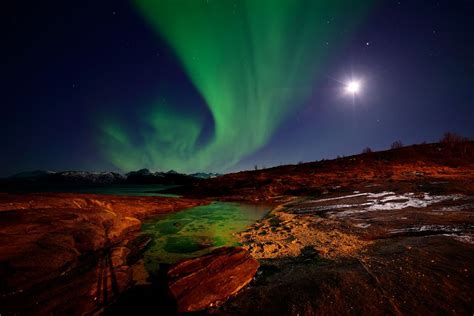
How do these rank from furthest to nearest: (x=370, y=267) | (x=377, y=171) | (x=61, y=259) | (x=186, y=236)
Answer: (x=377, y=171) → (x=186, y=236) → (x=61, y=259) → (x=370, y=267)

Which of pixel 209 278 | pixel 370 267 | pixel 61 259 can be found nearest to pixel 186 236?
pixel 61 259

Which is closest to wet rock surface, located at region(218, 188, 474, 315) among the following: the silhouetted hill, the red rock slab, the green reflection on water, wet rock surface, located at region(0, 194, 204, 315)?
the red rock slab

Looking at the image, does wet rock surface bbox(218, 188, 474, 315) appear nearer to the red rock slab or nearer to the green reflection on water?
the red rock slab

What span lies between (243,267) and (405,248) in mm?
3890

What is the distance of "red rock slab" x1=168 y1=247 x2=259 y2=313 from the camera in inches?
148

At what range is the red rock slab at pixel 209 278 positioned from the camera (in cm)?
375

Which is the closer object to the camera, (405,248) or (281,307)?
(281,307)

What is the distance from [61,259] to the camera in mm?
5762

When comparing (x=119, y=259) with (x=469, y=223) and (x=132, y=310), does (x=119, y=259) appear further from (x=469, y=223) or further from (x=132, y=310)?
(x=469, y=223)

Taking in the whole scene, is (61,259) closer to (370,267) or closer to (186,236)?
(186,236)

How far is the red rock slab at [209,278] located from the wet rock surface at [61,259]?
5.01 feet

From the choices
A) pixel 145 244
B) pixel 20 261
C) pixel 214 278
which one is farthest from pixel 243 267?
pixel 20 261

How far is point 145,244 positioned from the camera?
26.0 ft

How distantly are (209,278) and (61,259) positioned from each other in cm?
465
